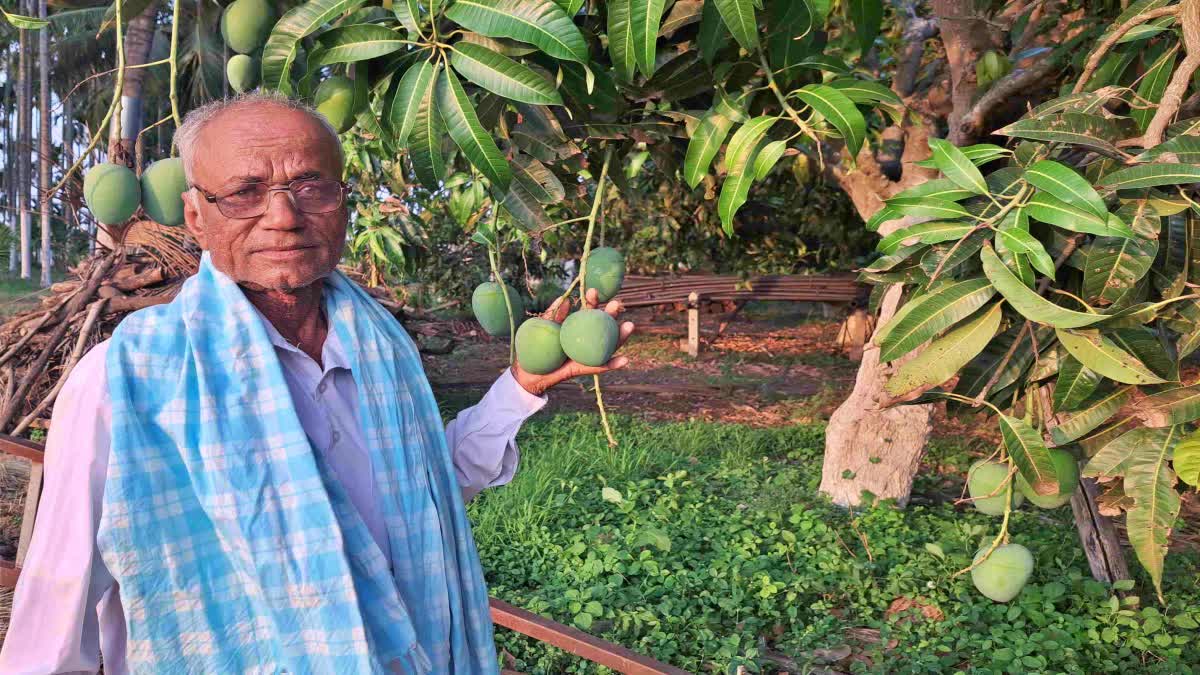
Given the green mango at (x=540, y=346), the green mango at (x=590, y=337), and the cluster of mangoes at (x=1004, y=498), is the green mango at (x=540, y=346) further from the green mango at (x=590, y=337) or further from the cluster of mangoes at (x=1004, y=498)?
the cluster of mangoes at (x=1004, y=498)

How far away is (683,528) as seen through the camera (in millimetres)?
3246

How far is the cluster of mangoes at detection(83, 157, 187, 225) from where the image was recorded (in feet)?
3.59

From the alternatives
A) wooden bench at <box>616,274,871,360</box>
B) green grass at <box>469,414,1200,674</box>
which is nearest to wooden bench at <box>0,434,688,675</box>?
green grass at <box>469,414,1200,674</box>

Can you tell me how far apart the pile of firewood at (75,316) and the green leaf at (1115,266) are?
368 centimetres

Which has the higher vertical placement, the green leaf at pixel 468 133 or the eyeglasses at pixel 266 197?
the green leaf at pixel 468 133

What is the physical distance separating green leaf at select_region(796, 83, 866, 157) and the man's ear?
0.87m

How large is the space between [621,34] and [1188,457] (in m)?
0.90

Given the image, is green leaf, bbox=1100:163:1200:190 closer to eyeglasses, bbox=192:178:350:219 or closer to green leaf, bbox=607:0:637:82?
green leaf, bbox=607:0:637:82

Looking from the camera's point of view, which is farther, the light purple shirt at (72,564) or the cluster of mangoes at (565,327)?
the cluster of mangoes at (565,327)

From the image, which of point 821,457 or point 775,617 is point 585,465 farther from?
point 775,617

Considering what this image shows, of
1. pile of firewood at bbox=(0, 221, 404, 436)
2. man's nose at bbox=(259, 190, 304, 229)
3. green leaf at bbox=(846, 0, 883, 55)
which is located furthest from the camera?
pile of firewood at bbox=(0, 221, 404, 436)

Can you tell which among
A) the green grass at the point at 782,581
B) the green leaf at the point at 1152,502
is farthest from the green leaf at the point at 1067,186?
the green grass at the point at 782,581

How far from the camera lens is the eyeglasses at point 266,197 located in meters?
1.01

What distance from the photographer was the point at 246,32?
1.30 m
